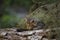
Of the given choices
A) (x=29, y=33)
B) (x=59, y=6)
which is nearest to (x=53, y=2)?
(x=59, y=6)

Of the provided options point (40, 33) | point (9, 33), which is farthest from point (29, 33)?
point (9, 33)

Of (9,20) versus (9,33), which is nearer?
(9,20)

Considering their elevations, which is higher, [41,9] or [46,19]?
[41,9]

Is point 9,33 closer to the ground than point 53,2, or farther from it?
closer to the ground

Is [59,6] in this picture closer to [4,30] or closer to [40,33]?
[40,33]

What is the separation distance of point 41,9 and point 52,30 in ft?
2.61

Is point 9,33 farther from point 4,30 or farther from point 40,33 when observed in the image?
point 40,33

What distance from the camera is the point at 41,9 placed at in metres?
4.05

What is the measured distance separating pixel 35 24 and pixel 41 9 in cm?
45

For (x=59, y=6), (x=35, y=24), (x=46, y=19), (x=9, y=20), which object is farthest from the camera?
(x=35, y=24)

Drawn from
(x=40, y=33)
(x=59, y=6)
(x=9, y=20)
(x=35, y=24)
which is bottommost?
(x=9, y=20)

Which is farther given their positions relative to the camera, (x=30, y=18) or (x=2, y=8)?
(x=30, y=18)

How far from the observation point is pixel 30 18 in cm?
402

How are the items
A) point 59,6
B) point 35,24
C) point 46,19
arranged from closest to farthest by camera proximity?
1. point 59,6
2. point 46,19
3. point 35,24
